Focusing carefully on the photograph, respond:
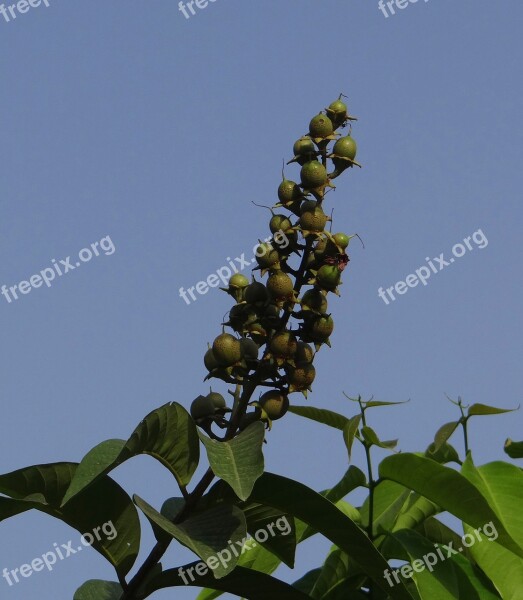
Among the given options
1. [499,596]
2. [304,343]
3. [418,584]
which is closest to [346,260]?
[304,343]

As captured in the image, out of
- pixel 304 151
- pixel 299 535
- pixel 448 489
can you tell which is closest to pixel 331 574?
pixel 299 535

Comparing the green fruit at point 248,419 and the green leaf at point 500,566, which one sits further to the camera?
the green leaf at point 500,566

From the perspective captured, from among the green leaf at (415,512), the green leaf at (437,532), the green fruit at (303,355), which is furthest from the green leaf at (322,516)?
the green leaf at (437,532)

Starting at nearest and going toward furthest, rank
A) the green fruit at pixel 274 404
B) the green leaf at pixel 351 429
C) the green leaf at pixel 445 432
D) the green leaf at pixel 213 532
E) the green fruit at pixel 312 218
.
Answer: the green leaf at pixel 213 532, the green fruit at pixel 274 404, the green fruit at pixel 312 218, the green leaf at pixel 351 429, the green leaf at pixel 445 432

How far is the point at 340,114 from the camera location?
301cm

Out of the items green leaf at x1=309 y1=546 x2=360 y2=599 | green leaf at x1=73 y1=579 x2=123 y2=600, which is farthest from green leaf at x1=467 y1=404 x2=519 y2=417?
green leaf at x1=73 y1=579 x2=123 y2=600

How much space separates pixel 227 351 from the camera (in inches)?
107

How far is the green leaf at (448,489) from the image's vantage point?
2625mm

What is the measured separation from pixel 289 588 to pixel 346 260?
0.89 meters

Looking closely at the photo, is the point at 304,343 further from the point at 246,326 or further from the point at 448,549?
the point at 448,549

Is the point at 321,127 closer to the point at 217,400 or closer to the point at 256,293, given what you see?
the point at 256,293

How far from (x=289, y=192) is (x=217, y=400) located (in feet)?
2.04

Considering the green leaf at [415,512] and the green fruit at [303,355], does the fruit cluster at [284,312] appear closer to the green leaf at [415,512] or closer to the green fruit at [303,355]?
the green fruit at [303,355]

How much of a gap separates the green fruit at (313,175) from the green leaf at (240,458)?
721 millimetres
